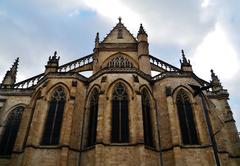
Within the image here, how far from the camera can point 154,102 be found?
18.2 m

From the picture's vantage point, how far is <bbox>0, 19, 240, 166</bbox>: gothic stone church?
14852 millimetres

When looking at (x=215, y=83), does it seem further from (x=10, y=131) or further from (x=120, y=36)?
(x=10, y=131)

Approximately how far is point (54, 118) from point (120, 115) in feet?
16.1

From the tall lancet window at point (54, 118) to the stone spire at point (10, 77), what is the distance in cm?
840

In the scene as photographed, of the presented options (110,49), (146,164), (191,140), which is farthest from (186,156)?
(110,49)

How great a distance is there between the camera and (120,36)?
27281 mm

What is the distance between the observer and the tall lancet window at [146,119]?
1608 centimetres

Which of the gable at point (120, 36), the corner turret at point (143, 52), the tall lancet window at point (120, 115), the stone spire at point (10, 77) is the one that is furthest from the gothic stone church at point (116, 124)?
the gable at point (120, 36)

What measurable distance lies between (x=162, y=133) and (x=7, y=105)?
47.6ft

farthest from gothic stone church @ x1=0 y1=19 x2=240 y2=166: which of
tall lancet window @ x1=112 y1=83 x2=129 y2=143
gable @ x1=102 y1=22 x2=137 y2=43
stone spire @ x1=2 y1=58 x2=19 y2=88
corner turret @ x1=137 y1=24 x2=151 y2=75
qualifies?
gable @ x1=102 y1=22 x2=137 y2=43

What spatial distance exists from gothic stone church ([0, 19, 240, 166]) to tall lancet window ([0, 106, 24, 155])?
3.1 inches

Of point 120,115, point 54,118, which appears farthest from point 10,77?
point 120,115

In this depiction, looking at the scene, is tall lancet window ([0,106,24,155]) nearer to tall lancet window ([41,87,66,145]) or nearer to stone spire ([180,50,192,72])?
tall lancet window ([41,87,66,145])

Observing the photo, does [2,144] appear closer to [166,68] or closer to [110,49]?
[110,49]
